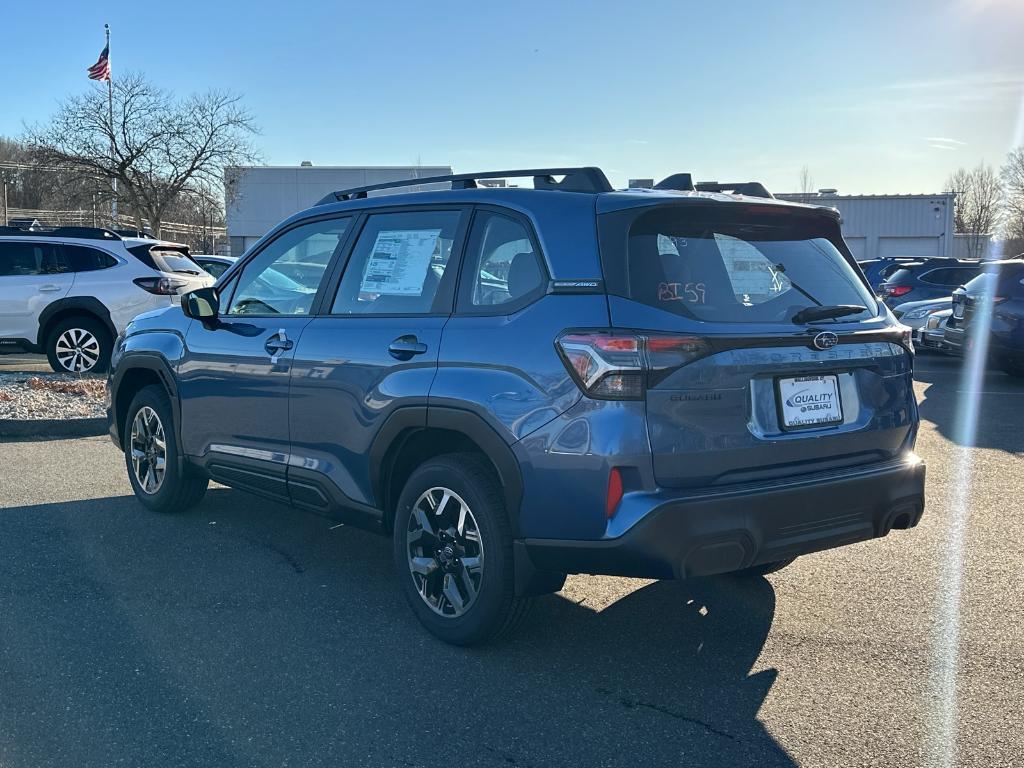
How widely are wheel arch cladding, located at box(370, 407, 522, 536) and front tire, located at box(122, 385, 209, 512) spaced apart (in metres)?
1.90

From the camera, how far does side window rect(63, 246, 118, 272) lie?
1237 centimetres

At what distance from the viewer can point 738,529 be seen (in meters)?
3.49

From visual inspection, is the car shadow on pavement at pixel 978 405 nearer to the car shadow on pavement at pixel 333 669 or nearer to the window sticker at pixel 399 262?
the car shadow on pavement at pixel 333 669

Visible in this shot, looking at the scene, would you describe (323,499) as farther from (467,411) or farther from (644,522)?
(644,522)

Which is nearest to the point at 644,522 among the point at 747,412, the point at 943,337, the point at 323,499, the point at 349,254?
the point at 747,412

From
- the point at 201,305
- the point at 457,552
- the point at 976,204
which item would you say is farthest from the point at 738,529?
the point at 976,204

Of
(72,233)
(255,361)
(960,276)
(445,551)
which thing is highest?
(72,233)

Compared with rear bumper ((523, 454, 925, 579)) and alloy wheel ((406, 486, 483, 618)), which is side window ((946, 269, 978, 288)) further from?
alloy wheel ((406, 486, 483, 618))

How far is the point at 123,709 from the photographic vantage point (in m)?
3.45

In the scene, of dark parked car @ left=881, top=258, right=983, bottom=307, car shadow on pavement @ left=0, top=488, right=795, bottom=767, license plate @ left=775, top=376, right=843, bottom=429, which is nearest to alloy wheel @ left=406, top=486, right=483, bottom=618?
car shadow on pavement @ left=0, top=488, right=795, bottom=767

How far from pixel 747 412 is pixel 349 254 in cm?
213

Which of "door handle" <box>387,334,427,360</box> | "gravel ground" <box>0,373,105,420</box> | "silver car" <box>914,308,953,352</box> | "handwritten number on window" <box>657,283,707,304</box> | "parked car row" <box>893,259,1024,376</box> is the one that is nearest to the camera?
"handwritten number on window" <box>657,283,707,304</box>

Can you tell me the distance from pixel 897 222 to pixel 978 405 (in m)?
40.3

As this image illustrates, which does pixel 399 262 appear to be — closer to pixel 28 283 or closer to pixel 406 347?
pixel 406 347
